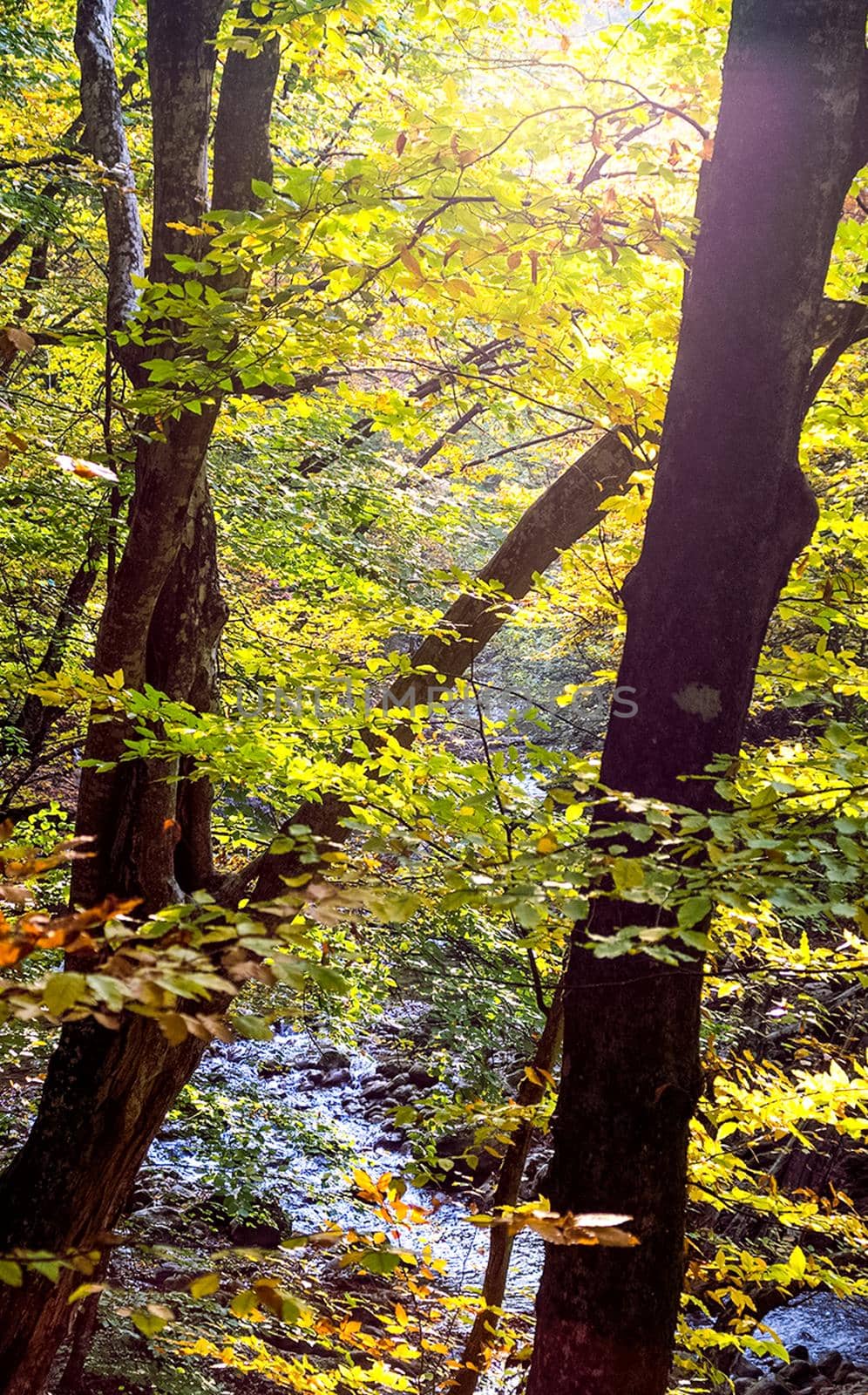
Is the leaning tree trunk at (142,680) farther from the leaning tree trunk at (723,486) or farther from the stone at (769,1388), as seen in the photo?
the stone at (769,1388)

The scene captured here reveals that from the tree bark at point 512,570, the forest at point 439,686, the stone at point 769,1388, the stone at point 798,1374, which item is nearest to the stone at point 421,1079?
the forest at point 439,686

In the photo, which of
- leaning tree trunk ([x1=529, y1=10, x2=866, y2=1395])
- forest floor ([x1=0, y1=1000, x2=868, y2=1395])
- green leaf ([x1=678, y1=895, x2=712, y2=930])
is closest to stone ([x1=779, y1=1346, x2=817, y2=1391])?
forest floor ([x1=0, y1=1000, x2=868, y2=1395])

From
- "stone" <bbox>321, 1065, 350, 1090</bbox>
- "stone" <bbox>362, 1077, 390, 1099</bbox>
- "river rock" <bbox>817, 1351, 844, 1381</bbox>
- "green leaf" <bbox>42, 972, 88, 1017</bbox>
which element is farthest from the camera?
"stone" <bbox>321, 1065, 350, 1090</bbox>

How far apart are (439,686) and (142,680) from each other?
56.1 inches

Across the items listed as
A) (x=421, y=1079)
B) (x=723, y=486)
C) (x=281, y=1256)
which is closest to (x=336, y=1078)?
(x=421, y=1079)

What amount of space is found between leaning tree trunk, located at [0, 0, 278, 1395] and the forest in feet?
0.08

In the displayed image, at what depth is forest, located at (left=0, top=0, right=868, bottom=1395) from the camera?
2033mm

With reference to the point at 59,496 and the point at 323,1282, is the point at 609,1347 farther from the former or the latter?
the point at 323,1282

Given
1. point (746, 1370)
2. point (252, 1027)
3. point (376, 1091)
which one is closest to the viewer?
point (252, 1027)

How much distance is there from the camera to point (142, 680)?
4.59 meters

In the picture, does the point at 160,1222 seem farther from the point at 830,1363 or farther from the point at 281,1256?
the point at 830,1363

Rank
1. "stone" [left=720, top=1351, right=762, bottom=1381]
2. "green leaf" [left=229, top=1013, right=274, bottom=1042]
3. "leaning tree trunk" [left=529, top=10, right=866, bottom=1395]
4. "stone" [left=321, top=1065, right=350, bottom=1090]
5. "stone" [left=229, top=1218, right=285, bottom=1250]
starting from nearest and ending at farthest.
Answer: "green leaf" [left=229, top=1013, right=274, bottom=1042]
"leaning tree trunk" [left=529, top=10, right=866, bottom=1395]
"stone" [left=720, top=1351, right=762, bottom=1381]
"stone" [left=229, top=1218, right=285, bottom=1250]
"stone" [left=321, top=1065, right=350, bottom=1090]

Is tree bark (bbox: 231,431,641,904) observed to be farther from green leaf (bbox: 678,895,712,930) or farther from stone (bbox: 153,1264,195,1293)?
stone (bbox: 153,1264,195,1293)

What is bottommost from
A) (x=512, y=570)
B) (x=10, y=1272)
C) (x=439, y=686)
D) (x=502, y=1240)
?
(x=502, y=1240)
